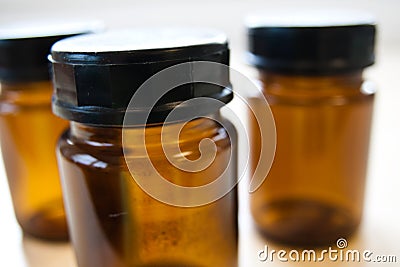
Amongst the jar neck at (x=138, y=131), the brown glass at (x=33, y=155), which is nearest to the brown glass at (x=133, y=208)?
the jar neck at (x=138, y=131)

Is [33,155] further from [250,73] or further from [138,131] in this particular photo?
[250,73]

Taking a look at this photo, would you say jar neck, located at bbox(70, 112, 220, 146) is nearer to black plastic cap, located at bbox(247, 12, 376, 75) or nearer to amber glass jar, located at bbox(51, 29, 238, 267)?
amber glass jar, located at bbox(51, 29, 238, 267)

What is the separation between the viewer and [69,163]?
344 millimetres

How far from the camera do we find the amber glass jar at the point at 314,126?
1.36ft

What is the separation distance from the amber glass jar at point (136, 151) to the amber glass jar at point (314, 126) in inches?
3.9

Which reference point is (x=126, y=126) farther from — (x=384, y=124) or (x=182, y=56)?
(x=384, y=124)

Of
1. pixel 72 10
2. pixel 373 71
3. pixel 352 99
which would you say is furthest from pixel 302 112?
pixel 72 10

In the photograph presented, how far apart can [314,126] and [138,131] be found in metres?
0.21

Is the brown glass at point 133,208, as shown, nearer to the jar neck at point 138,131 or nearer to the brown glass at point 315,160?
the jar neck at point 138,131

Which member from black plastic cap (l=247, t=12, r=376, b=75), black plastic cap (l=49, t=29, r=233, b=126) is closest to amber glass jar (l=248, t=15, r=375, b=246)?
black plastic cap (l=247, t=12, r=376, b=75)

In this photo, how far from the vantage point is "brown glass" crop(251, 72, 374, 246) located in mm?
448

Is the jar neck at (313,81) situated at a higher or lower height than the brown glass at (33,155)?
higher

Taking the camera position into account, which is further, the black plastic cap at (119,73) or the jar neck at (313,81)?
the jar neck at (313,81)

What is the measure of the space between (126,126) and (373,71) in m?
0.76
